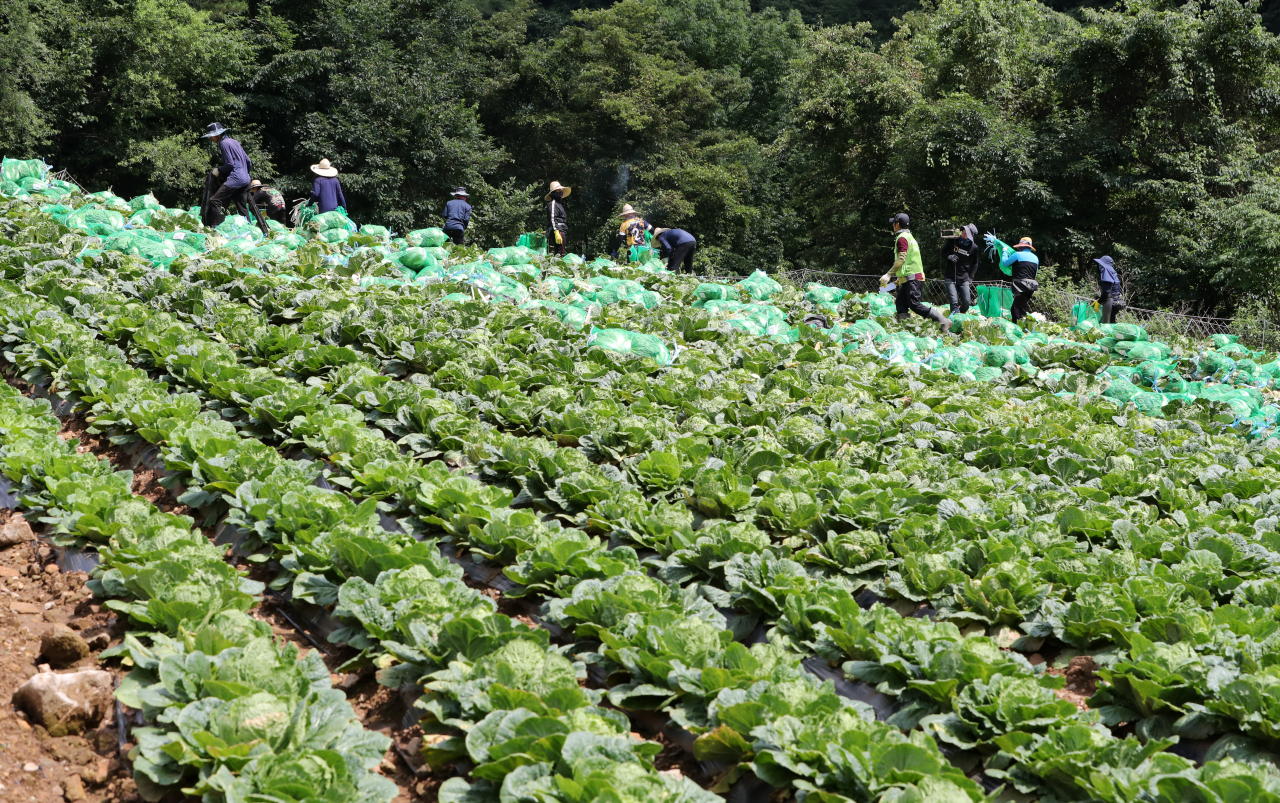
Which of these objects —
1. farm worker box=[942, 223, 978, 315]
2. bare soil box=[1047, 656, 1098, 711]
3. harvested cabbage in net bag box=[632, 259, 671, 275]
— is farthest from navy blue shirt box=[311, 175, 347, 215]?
bare soil box=[1047, 656, 1098, 711]

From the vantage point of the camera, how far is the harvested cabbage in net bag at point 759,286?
34.1 feet

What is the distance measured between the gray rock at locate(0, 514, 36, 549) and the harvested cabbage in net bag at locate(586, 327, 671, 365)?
3.62 m

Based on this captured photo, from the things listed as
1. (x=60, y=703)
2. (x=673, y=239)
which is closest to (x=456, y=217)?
(x=673, y=239)

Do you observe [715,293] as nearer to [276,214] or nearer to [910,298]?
[910,298]

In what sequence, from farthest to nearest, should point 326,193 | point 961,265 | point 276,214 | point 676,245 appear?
point 276,214, point 676,245, point 326,193, point 961,265

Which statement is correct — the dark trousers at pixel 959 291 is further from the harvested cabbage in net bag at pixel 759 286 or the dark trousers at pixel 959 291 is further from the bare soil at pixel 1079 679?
the bare soil at pixel 1079 679

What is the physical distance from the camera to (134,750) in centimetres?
256

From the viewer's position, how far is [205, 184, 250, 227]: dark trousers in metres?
10.4

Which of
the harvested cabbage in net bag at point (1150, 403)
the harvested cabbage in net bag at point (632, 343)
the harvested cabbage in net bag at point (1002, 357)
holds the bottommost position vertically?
the harvested cabbage in net bag at point (1002, 357)

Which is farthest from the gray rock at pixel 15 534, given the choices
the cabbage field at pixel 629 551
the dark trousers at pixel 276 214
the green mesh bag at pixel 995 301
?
the dark trousers at pixel 276 214

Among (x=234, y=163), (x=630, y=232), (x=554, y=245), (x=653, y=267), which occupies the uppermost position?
(x=234, y=163)

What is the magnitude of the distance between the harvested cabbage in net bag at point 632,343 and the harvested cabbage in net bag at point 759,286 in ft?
11.4

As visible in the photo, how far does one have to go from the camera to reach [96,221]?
368 inches

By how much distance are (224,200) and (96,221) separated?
1463 millimetres
